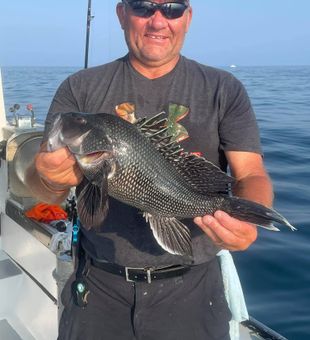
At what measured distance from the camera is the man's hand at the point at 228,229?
2.64 metres

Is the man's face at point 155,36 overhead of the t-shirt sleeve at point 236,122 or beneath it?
overhead

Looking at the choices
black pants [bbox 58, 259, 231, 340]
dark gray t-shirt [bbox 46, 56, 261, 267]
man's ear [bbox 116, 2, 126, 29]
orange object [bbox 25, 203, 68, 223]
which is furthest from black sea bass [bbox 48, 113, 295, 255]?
orange object [bbox 25, 203, 68, 223]

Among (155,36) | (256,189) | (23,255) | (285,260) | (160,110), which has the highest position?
(155,36)

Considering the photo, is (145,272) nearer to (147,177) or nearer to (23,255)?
(147,177)

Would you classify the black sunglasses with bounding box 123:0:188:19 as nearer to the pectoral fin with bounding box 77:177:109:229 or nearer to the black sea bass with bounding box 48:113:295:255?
the black sea bass with bounding box 48:113:295:255

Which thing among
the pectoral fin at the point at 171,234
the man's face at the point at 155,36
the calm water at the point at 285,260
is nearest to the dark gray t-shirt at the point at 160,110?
the man's face at the point at 155,36

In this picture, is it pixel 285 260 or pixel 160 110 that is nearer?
pixel 160 110

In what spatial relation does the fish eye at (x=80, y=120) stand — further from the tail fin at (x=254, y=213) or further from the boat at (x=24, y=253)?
the boat at (x=24, y=253)

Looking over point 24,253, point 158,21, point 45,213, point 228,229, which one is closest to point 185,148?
point 228,229

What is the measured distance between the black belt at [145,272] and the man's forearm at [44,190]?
23.1 inches

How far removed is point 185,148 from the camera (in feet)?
10.5

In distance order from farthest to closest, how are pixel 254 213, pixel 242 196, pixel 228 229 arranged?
pixel 242 196
pixel 228 229
pixel 254 213

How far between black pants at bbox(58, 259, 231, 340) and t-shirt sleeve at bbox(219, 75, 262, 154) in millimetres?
900

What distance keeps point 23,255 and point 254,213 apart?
3738 millimetres
